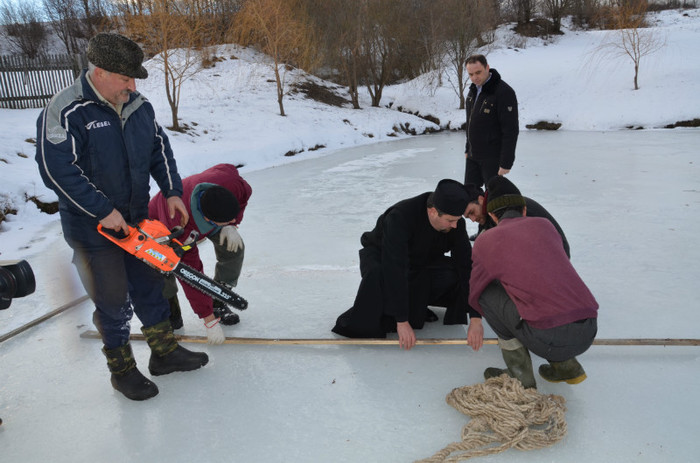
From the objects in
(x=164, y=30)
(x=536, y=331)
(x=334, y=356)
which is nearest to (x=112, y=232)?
(x=334, y=356)

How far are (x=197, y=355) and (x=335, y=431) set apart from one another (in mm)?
850

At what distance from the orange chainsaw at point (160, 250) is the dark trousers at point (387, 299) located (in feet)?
2.25

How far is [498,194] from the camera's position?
82.3 inches

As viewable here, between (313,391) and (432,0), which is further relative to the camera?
(432,0)

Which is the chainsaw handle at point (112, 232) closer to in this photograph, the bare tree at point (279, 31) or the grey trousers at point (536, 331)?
the grey trousers at point (536, 331)

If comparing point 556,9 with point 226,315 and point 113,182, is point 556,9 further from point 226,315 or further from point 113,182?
→ point 113,182

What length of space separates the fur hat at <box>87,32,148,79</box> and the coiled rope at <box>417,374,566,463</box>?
5.77 feet

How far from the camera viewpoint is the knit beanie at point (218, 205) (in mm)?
Answer: 2221

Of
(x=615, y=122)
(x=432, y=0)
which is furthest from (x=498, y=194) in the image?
(x=432, y=0)

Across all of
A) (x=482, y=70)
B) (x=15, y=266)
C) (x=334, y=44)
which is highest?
(x=334, y=44)

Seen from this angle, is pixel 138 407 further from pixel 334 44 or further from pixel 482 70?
pixel 334 44

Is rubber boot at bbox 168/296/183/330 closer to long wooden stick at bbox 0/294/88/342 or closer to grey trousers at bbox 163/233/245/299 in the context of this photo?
grey trousers at bbox 163/233/245/299

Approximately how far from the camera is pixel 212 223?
235cm

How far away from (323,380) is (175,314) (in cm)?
108
